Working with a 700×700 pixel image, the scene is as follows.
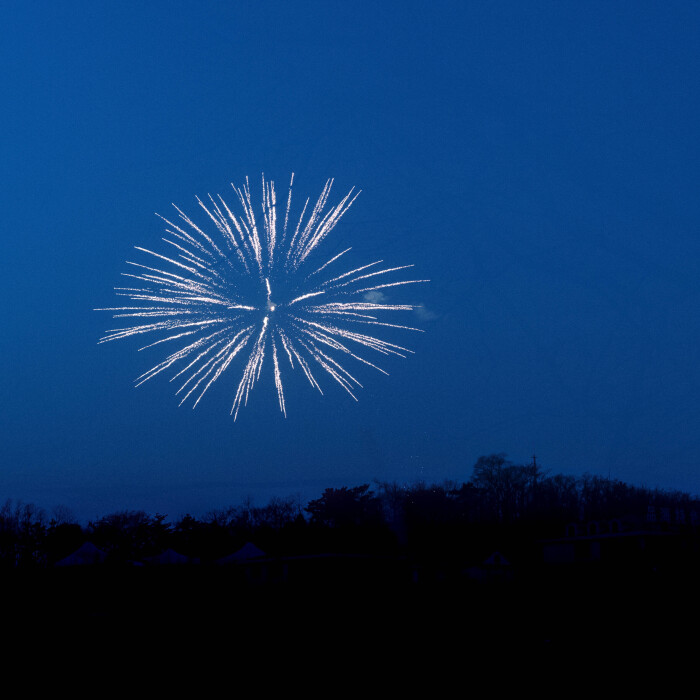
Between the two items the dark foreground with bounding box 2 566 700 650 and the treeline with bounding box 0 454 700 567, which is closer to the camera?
the dark foreground with bounding box 2 566 700 650

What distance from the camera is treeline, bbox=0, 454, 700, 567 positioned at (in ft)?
201

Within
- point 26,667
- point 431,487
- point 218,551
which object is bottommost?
point 26,667

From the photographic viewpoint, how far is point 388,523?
8006cm

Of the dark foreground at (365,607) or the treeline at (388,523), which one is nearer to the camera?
the dark foreground at (365,607)

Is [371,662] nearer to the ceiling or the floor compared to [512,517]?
nearer to the floor

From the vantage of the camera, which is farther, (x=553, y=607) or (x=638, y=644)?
(x=553, y=607)

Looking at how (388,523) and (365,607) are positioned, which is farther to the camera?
(388,523)

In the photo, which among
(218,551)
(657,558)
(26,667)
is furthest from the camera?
(218,551)

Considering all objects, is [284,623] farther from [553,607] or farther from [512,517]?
[512,517]

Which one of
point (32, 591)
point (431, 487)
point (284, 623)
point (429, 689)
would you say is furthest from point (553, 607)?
point (431, 487)

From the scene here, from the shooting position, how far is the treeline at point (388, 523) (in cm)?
6125

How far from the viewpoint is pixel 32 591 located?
3928 cm

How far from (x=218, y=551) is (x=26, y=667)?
45143 mm

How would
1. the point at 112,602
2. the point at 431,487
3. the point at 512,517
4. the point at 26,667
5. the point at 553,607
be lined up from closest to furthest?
the point at 26,667, the point at 553,607, the point at 112,602, the point at 512,517, the point at 431,487
